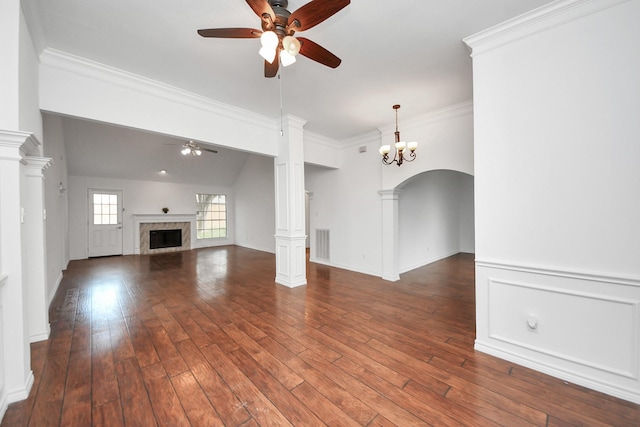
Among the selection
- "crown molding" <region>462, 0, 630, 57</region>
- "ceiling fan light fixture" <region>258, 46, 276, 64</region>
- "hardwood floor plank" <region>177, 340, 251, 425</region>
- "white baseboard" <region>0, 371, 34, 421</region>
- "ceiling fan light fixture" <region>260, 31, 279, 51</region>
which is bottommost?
"hardwood floor plank" <region>177, 340, 251, 425</region>

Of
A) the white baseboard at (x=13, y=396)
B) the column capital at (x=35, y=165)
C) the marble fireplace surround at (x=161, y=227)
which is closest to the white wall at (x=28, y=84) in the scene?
the column capital at (x=35, y=165)

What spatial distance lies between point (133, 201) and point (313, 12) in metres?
9.06

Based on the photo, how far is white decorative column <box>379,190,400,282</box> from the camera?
15.9 feet

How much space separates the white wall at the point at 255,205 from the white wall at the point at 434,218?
4.53 meters

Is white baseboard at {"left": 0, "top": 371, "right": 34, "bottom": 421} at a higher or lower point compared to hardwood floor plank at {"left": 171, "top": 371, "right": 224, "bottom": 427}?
higher

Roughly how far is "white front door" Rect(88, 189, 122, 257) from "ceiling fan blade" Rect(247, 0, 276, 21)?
871 centimetres

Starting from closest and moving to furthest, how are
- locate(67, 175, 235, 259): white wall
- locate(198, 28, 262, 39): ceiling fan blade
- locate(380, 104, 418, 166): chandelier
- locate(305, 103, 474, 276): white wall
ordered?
1. locate(198, 28, 262, 39): ceiling fan blade
2. locate(380, 104, 418, 166): chandelier
3. locate(305, 103, 474, 276): white wall
4. locate(67, 175, 235, 259): white wall

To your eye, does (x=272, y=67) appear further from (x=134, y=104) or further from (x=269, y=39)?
(x=134, y=104)

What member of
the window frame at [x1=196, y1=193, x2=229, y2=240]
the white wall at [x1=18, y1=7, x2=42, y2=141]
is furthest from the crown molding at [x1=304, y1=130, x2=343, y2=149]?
the window frame at [x1=196, y1=193, x2=229, y2=240]

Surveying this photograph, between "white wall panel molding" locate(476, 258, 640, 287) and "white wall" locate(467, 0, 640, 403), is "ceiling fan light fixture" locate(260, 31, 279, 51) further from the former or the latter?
"white wall panel molding" locate(476, 258, 640, 287)

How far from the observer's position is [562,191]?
6.61ft

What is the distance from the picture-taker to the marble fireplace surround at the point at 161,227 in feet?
26.5

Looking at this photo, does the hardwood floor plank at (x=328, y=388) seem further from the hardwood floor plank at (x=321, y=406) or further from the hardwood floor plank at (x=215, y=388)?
the hardwood floor plank at (x=215, y=388)

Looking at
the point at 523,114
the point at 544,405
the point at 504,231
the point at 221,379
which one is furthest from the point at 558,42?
the point at 221,379
